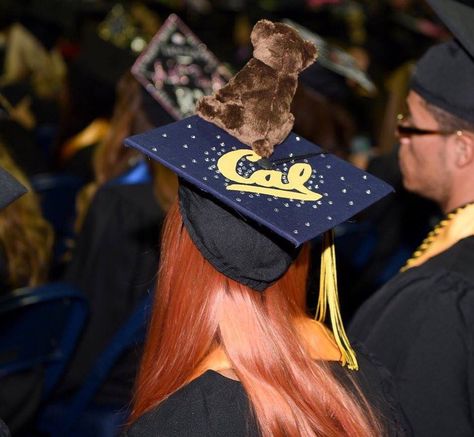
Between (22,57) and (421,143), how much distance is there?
4.62m

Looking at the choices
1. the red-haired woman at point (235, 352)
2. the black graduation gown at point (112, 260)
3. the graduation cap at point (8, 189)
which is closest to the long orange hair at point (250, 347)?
the red-haired woman at point (235, 352)

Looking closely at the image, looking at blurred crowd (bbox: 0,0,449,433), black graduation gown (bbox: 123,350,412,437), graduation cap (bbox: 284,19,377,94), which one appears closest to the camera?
black graduation gown (bbox: 123,350,412,437)

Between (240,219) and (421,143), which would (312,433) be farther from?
(421,143)

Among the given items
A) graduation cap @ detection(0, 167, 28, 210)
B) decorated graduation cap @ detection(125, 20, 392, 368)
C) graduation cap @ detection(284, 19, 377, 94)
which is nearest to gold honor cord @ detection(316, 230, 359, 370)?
decorated graduation cap @ detection(125, 20, 392, 368)

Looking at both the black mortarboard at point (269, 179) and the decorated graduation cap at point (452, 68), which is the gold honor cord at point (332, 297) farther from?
the decorated graduation cap at point (452, 68)

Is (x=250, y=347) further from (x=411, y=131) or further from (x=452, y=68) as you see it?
(x=452, y=68)

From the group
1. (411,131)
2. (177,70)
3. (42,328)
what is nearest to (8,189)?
(42,328)

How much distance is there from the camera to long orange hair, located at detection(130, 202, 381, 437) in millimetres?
1380

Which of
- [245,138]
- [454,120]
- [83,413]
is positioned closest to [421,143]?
[454,120]

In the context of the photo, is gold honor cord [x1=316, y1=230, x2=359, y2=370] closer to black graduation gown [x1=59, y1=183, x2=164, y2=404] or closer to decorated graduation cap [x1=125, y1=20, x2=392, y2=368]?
decorated graduation cap [x1=125, y1=20, x2=392, y2=368]

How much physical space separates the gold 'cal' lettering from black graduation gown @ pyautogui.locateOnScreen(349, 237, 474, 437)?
2.14ft

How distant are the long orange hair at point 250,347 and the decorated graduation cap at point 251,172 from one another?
43 mm

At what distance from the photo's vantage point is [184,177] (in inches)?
54.8

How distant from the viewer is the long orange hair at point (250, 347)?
1.38 m
